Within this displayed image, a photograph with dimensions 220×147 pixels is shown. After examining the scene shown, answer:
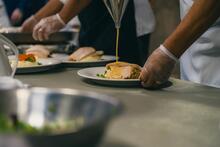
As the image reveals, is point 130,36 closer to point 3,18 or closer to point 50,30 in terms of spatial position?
point 50,30

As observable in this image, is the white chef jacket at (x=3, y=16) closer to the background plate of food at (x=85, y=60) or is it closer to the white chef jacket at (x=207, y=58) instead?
the background plate of food at (x=85, y=60)

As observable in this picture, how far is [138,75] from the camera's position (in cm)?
Answer: 126

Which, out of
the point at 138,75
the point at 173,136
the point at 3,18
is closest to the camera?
the point at 173,136

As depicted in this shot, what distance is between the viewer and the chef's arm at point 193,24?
1.19m

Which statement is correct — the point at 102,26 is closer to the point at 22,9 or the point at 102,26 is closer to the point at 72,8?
the point at 72,8

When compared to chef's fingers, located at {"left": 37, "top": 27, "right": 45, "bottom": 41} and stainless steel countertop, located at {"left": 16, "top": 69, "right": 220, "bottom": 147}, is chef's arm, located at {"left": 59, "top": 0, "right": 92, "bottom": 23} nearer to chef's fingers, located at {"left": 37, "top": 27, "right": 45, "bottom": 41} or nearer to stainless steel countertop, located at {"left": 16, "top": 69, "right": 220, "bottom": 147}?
chef's fingers, located at {"left": 37, "top": 27, "right": 45, "bottom": 41}

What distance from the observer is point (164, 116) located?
0.90 m

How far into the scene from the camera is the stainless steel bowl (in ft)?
1.72

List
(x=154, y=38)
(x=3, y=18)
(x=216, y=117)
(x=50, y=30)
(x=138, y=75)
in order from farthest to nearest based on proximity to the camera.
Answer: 1. (x=3, y=18)
2. (x=154, y=38)
3. (x=50, y=30)
4. (x=138, y=75)
5. (x=216, y=117)

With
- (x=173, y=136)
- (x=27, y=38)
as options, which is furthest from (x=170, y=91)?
(x=27, y=38)

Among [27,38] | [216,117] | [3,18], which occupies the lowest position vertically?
[3,18]

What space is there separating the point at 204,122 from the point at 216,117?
0.06 meters

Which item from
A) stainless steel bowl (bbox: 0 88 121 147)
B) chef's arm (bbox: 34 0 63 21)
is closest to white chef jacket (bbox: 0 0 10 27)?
chef's arm (bbox: 34 0 63 21)

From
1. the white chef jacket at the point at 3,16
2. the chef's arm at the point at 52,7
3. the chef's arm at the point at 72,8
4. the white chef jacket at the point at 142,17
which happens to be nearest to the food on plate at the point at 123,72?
the chef's arm at the point at 72,8
